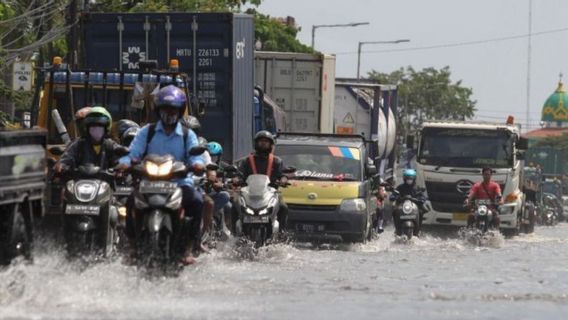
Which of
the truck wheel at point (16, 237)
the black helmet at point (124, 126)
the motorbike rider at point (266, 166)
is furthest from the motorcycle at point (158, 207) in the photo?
the motorbike rider at point (266, 166)

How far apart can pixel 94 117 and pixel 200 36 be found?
30.1ft

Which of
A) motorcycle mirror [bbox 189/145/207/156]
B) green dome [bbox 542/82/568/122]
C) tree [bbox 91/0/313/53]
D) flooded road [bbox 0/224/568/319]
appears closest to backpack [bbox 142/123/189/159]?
motorcycle mirror [bbox 189/145/207/156]

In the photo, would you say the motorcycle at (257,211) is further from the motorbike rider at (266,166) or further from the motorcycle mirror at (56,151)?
the motorcycle mirror at (56,151)

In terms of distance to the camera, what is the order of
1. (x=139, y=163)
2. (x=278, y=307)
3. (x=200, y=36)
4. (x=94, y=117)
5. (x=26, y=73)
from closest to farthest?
(x=278, y=307) → (x=139, y=163) → (x=94, y=117) → (x=200, y=36) → (x=26, y=73)

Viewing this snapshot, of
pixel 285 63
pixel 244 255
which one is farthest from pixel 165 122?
pixel 285 63

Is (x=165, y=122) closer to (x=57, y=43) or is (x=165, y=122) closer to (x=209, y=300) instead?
(x=209, y=300)

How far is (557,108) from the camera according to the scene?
575 ft

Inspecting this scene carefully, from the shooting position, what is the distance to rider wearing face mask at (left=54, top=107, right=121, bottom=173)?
14.7 m

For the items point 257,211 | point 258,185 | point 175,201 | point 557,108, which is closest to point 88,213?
point 175,201

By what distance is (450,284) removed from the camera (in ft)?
49.6

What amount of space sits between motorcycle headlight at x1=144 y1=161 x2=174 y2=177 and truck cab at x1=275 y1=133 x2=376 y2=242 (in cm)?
1071

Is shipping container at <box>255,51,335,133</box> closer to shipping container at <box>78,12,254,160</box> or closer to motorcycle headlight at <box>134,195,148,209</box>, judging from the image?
shipping container at <box>78,12,254,160</box>

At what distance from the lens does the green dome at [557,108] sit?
573 ft

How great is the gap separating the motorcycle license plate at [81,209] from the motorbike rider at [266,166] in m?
5.18
